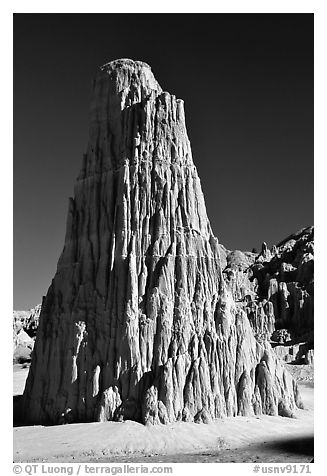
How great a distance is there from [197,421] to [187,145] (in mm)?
22117

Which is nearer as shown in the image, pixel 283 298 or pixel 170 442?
pixel 170 442

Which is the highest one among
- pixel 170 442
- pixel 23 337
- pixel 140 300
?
pixel 140 300

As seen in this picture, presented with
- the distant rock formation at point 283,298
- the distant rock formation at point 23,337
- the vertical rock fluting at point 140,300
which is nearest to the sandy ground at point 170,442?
the vertical rock fluting at point 140,300

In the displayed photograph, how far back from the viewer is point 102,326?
1531 inches

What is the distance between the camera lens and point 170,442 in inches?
1247

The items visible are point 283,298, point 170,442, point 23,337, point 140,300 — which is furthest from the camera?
point 23,337

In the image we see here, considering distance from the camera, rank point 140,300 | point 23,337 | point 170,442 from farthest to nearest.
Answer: point 23,337 < point 140,300 < point 170,442

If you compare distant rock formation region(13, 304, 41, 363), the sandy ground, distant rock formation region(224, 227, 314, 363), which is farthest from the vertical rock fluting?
distant rock formation region(13, 304, 41, 363)

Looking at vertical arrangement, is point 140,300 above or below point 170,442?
above

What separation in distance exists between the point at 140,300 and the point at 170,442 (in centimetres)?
1100

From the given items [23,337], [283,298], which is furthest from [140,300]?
[23,337]

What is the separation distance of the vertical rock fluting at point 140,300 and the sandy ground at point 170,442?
4.66ft

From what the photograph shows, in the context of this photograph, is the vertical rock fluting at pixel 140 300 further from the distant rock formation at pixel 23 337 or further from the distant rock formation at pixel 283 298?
the distant rock formation at pixel 23 337

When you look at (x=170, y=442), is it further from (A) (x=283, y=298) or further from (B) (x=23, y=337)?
(B) (x=23, y=337)
